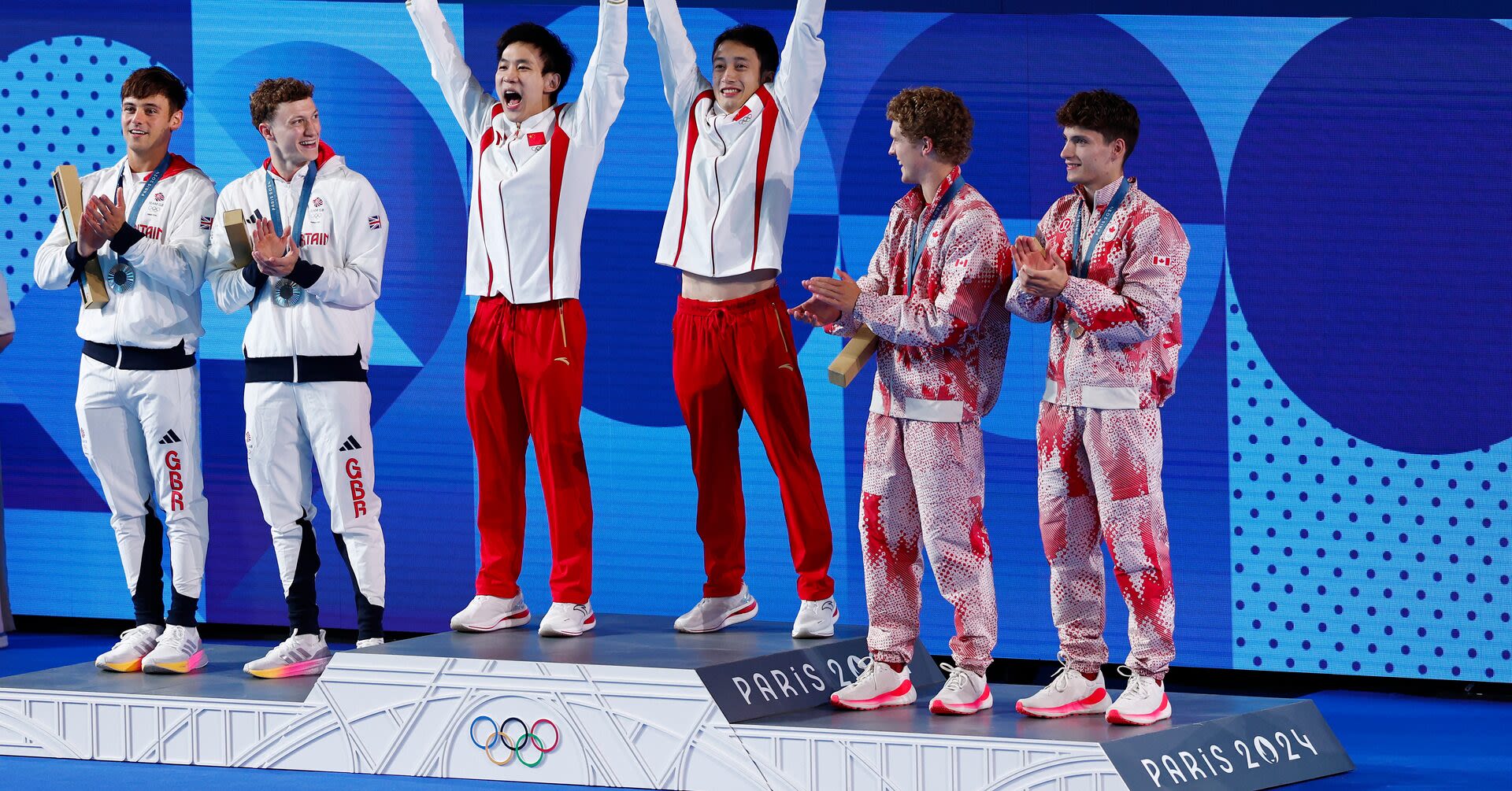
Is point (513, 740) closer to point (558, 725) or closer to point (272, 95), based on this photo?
point (558, 725)

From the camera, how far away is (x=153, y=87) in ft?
19.3

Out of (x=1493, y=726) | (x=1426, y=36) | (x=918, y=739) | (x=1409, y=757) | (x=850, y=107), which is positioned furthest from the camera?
(x=850, y=107)

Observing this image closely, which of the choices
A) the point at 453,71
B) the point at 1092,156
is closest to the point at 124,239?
the point at 453,71

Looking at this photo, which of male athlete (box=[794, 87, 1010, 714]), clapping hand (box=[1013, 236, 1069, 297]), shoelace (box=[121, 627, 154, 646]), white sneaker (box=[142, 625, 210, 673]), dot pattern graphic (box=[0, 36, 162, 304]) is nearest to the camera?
clapping hand (box=[1013, 236, 1069, 297])

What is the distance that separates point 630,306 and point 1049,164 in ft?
5.76

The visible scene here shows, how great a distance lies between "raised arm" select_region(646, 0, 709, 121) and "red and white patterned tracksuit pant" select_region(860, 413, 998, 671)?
1.27 m

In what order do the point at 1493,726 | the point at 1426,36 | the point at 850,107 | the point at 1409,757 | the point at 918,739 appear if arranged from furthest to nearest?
1. the point at 850,107
2. the point at 1426,36
3. the point at 1493,726
4. the point at 1409,757
5. the point at 918,739

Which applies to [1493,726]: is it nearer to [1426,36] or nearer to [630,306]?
[1426,36]

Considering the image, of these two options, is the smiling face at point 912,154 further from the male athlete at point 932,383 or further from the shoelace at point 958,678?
the shoelace at point 958,678

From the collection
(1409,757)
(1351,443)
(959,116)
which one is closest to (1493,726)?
(1409,757)

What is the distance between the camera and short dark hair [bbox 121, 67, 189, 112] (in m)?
5.88

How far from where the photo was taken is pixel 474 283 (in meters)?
5.62

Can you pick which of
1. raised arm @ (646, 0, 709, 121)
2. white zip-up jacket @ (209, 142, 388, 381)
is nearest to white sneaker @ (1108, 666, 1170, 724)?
raised arm @ (646, 0, 709, 121)

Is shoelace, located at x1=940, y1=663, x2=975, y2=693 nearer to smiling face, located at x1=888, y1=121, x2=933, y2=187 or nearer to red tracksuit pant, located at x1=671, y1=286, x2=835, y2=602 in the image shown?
red tracksuit pant, located at x1=671, y1=286, x2=835, y2=602
